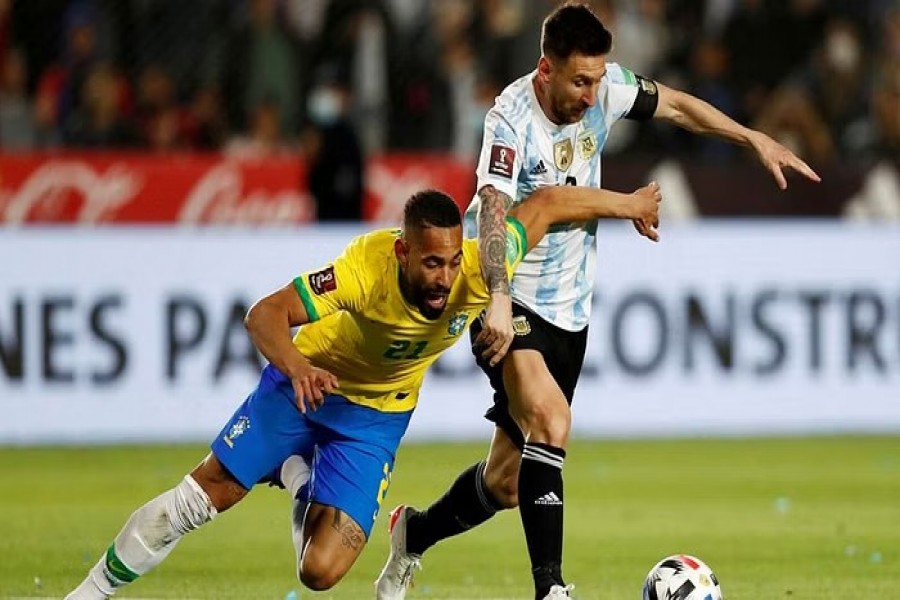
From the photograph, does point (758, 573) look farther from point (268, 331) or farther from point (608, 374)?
point (608, 374)

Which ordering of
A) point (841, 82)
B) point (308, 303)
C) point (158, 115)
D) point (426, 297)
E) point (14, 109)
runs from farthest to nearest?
point (841, 82) < point (158, 115) < point (14, 109) < point (426, 297) < point (308, 303)

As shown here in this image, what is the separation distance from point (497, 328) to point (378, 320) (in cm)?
57

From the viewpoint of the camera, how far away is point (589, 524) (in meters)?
10.7

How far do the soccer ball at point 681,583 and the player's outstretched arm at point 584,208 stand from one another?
1.26 m

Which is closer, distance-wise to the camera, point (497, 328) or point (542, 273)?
point (497, 328)

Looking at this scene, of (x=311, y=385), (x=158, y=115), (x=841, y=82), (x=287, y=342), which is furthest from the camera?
(x=841, y=82)

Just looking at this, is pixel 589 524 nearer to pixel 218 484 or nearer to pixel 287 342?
pixel 218 484

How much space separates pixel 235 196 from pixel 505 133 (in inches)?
432

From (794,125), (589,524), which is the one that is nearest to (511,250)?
(589,524)

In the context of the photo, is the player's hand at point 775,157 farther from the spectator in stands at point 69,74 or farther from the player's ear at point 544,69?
the spectator in stands at point 69,74

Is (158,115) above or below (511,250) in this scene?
below

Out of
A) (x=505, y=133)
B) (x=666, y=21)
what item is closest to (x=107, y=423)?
(x=505, y=133)

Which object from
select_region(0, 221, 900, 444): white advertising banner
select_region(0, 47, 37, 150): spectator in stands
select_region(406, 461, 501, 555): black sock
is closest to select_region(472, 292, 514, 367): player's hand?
select_region(406, 461, 501, 555): black sock

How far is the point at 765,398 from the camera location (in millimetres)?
14633
